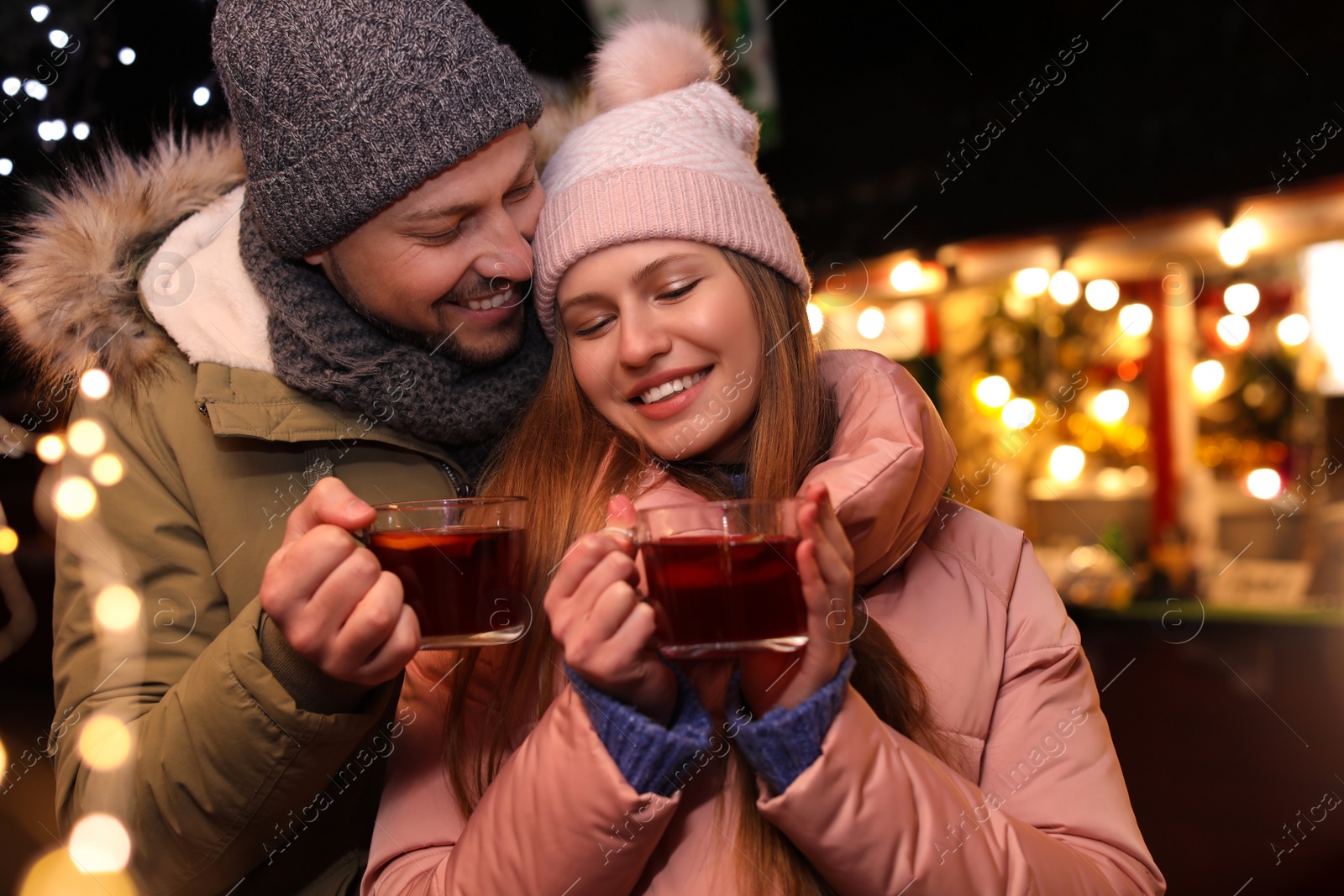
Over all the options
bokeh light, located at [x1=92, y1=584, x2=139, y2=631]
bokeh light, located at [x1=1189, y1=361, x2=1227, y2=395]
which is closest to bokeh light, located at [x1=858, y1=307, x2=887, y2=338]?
bokeh light, located at [x1=1189, y1=361, x2=1227, y2=395]

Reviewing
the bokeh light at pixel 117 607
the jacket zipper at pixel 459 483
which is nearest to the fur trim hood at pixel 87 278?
the bokeh light at pixel 117 607

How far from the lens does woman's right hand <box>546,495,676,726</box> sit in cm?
106

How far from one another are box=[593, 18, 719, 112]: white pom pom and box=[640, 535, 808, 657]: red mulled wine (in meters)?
1.04

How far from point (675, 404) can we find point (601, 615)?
22.5 inches

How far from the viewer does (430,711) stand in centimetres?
145

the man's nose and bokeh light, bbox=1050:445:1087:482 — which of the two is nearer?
the man's nose

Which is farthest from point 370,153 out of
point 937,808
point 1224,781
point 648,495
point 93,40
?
point 1224,781

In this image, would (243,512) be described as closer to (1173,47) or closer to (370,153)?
(370,153)

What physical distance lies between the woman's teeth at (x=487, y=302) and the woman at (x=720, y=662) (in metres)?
0.08

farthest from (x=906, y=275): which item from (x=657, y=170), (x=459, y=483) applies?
(x=459, y=483)

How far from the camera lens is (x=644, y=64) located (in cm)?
177

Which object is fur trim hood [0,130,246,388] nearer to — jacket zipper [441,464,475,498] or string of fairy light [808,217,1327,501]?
jacket zipper [441,464,475,498]

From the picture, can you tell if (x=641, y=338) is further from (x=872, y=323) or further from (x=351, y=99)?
(x=872, y=323)

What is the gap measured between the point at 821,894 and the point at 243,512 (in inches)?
42.4
